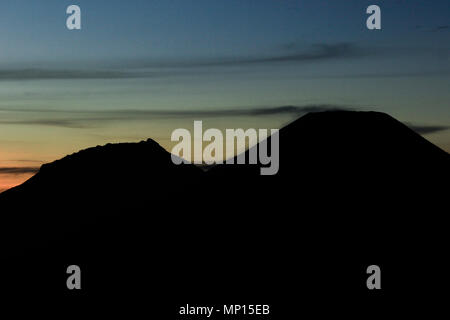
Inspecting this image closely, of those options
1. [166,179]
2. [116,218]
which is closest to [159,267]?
[116,218]

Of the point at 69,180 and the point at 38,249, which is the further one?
the point at 69,180

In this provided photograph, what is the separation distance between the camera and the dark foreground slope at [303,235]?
60.8m

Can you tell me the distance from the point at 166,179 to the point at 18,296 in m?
77.4

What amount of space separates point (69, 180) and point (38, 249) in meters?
45.1

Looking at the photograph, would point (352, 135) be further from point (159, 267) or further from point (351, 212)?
point (159, 267)

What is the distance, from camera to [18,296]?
93188 millimetres

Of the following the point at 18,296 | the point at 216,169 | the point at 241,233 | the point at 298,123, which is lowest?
the point at 18,296

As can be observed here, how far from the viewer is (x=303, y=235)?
2665 inches

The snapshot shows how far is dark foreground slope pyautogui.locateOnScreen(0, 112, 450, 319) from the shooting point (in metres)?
60.8

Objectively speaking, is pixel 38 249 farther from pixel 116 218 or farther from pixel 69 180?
pixel 69 180
